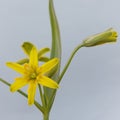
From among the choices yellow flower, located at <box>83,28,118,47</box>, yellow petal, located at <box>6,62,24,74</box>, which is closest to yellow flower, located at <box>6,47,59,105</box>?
yellow petal, located at <box>6,62,24,74</box>

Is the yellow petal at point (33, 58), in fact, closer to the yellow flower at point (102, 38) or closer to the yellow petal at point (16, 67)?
the yellow petal at point (16, 67)

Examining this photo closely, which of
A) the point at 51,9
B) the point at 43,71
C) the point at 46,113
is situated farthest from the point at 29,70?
the point at 51,9

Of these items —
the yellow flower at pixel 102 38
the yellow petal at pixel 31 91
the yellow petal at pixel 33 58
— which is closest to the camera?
the yellow petal at pixel 31 91

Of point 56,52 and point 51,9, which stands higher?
point 51,9

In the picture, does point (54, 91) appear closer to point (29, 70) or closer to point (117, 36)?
point (29, 70)

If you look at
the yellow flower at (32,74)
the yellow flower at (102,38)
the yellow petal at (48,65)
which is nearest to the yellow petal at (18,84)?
the yellow flower at (32,74)

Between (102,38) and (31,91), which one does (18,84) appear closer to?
(31,91)
